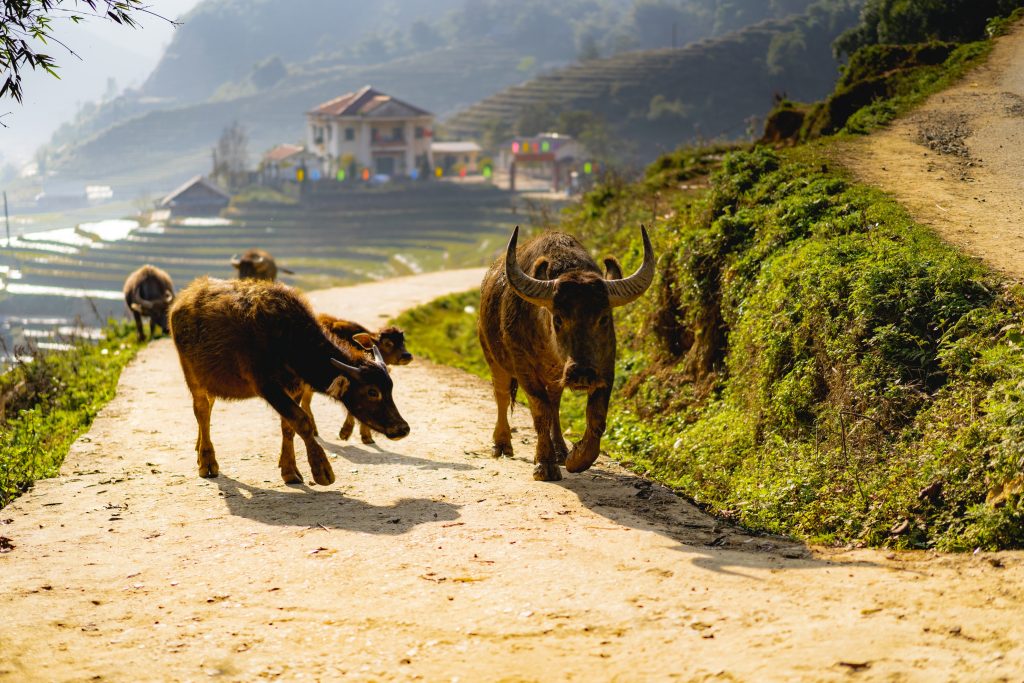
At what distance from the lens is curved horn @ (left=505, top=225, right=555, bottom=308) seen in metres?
7.82

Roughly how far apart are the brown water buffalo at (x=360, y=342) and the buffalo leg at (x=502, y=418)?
1123 mm

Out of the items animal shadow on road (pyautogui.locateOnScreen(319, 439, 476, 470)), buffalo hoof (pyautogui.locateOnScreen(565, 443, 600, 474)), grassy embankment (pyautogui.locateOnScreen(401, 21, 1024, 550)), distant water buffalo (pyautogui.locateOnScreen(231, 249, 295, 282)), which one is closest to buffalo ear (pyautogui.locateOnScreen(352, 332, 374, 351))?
animal shadow on road (pyautogui.locateOnScreen(319, 439, 476, 470))

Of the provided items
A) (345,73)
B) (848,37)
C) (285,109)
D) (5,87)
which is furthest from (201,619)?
(345,73)

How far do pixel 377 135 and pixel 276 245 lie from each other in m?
15.3

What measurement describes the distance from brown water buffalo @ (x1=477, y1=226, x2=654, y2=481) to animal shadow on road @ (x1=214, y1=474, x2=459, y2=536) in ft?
3.83

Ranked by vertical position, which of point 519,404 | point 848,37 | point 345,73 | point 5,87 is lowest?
point 519,404

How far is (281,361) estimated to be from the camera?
8.57 meters

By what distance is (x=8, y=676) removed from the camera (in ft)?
16.7

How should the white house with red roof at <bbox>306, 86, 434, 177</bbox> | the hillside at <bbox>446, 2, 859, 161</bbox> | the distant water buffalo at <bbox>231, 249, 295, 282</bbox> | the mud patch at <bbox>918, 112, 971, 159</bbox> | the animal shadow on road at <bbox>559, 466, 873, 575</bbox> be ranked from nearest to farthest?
the animal shadow on road at <bbox>559, 466, 873, 575</bbox> < the mud patch at <bbox>918, 112, 971, 159</bbox> < the distant water buffalo at <bbox>231, 249, 295, 282</bbox> < the hillside at <bbox>446, 2, 859, 161</bbox> < the white house with red roof at <bbox>306, 86, 434, 177</bbox>

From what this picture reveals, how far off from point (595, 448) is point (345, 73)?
139166mm

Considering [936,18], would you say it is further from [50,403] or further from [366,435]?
[50,403]

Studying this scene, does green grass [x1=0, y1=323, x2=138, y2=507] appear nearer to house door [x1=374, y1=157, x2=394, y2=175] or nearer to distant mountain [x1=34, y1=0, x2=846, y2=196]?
house door [x1=374, y1=157, x2=394, y2=175]

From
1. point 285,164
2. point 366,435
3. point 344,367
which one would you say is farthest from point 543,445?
point 285,164

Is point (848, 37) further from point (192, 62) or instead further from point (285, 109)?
point (192, 62)
